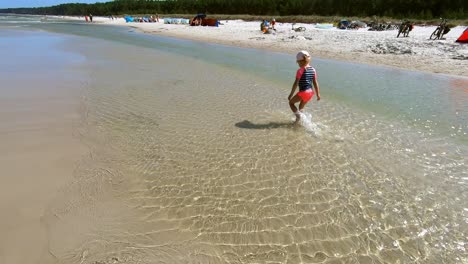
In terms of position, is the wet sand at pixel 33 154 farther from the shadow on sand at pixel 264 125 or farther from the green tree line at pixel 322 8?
the green tree line at pixel 322 8

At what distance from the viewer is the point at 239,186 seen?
450cm

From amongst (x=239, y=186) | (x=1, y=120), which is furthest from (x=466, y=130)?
(x=1, y=120)

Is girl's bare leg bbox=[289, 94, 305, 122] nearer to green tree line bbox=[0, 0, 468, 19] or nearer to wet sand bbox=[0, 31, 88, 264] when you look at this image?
wet sand bbox=[0, 31, 88, 264]

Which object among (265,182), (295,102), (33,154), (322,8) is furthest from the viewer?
(322,8)

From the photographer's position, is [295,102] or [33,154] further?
[295,102]

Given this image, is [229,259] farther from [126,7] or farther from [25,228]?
[126,7]

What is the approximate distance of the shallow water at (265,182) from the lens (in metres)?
3.32

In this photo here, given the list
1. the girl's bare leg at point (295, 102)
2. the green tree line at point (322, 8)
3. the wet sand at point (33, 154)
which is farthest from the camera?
the green tree line at point (322, 8)

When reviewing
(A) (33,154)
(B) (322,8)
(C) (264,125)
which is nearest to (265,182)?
(C) (264,125)

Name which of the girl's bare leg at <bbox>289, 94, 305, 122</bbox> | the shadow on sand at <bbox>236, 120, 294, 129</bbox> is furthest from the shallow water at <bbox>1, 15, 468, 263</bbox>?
the girl's bare leg at <bbox>289, 94, 305, 122</bbox>

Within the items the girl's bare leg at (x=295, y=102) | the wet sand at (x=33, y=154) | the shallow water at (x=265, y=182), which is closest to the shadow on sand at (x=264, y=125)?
the shallow water at (x=265, y=182)

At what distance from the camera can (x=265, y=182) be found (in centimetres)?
462

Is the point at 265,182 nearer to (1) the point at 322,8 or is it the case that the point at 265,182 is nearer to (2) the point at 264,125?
(2) the point at 264,125

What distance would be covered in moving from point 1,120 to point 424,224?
8.40m
